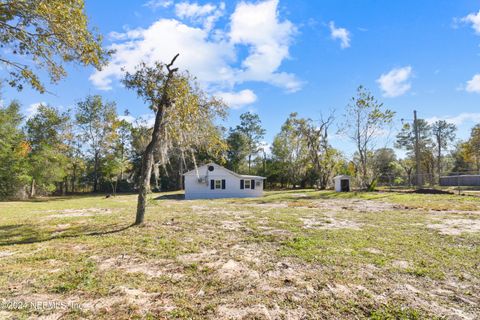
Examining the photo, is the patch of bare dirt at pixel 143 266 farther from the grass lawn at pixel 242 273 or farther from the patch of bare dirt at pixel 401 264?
the patch of bare dirt at pixel 401 264

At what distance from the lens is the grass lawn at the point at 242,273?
8.15 feet

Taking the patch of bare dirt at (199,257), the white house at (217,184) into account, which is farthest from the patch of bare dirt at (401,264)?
the white house at (217,184)

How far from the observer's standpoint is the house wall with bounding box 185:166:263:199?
20.4m

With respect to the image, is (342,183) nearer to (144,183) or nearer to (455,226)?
(455,226)

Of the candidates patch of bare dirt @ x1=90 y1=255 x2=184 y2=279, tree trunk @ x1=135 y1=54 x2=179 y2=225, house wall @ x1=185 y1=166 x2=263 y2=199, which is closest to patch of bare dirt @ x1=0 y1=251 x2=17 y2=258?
patch of bare dirt @ x1=90 y1=255 x2=184 y2=279

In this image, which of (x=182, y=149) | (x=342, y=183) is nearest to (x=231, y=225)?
(x=182, y=149)

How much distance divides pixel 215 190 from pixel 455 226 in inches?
646

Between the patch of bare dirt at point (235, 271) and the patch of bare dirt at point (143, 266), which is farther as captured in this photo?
the patch of bare dirt at point (143, 266)

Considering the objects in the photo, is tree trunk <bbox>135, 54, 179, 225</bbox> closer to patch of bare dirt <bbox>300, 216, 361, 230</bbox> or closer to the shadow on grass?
the shadow on grass

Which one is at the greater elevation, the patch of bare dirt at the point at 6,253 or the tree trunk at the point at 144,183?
the tree trunk at the point at 144,183

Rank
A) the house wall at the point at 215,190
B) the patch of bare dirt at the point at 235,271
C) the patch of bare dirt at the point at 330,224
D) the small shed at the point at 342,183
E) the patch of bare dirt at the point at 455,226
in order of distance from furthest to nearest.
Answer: the small shed at the point at 342,183
the house wall at the point at 215,190
the patch of bare dirt at the point at 330,224
the patch of bare dirt at the point at 455,226
the patch of bare dirt at the point at 235,271

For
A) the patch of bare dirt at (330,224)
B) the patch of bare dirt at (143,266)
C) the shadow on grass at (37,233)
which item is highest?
the patch of bare dirt at (143,266)

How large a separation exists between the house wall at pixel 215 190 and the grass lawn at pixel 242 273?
14.2m

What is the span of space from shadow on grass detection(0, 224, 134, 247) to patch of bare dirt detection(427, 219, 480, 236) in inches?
309
